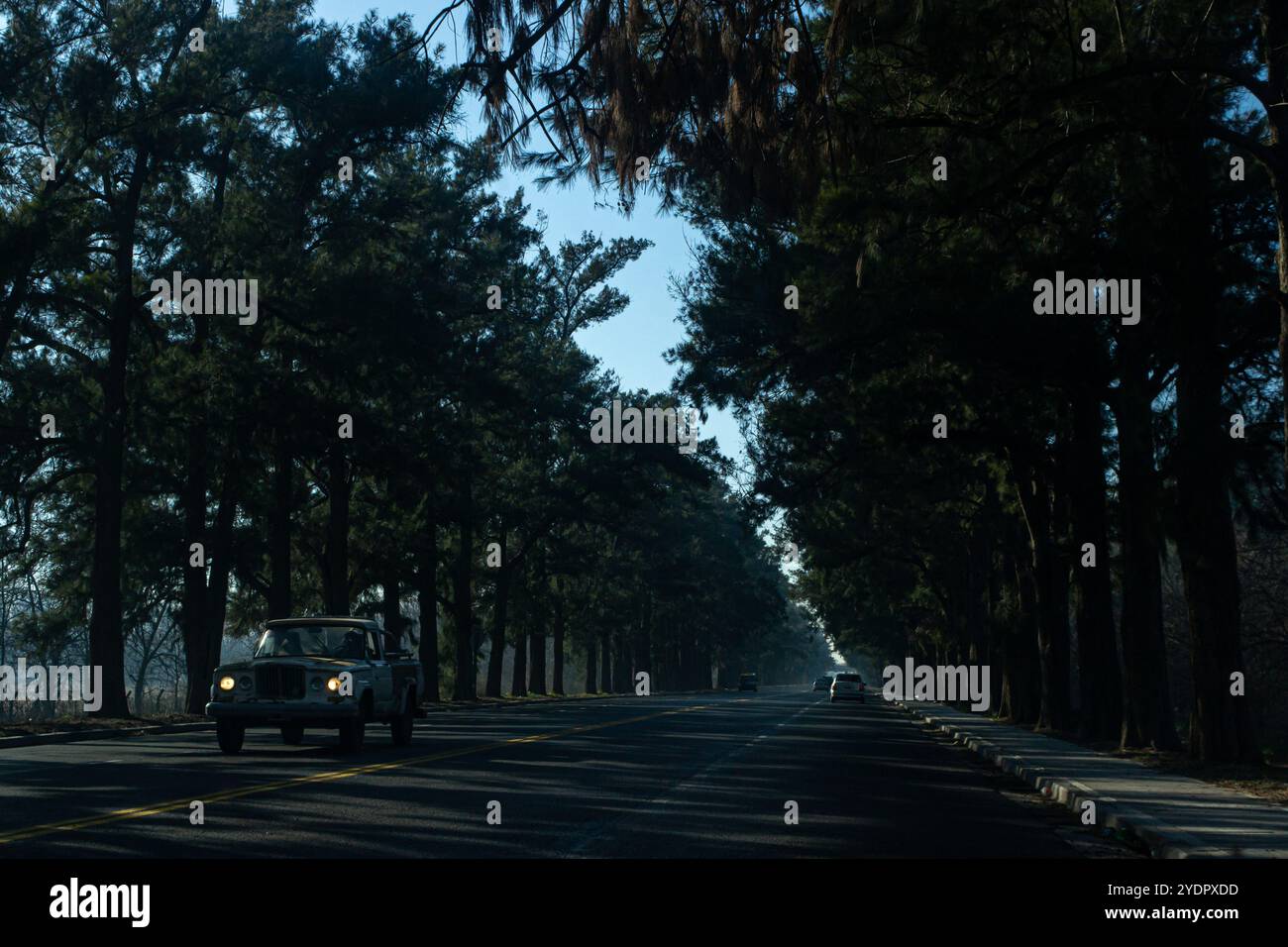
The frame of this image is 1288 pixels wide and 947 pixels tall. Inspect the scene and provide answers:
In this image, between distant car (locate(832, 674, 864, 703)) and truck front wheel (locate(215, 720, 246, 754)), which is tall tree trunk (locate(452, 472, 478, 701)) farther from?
truck front wheel (locate(215, 720, 246, 754))

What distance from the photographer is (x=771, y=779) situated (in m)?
18.8

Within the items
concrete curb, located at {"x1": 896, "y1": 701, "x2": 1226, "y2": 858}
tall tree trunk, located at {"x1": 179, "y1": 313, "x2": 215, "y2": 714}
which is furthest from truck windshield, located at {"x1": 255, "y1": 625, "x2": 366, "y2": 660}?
tall tree trunk, located at {"x1": 179, "y1": 313, "x2": 215, "y2": 714}

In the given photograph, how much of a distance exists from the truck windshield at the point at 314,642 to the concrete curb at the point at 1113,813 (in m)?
10.4

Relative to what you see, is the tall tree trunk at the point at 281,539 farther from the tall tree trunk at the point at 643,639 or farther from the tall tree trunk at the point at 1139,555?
the tall tree trunk at the point at 643,639

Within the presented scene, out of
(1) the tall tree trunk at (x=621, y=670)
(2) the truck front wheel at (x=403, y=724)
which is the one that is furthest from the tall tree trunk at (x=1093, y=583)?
(1) the tall tree trunk at (x=621, y=670)

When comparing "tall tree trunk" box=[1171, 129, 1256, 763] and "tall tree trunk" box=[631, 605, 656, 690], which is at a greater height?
"tall tree trunk" box=[1171, 129, 1256, 763]

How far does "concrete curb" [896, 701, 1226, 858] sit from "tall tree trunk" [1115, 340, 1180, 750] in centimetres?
308

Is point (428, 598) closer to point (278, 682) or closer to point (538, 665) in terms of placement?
point (538, 665)

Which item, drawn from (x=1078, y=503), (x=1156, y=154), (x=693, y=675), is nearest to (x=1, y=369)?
(x=1078, y=503)

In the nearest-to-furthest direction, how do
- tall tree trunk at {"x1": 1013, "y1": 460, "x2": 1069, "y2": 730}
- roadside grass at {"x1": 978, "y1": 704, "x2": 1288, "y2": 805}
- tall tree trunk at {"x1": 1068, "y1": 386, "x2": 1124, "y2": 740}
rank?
roadside grass at {"x1": 978, "y1": 704, "x2": 1288, "y2": 805} → tall tree trunk at {"x1": 1068, "y1": 386, "x2": 1124, "y2": 740} → tall tree trunk at {"x1": 1013, "y1": 460, "x2": 1069, "y2": 730}

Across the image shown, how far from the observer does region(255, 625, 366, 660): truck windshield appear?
76.3 ft

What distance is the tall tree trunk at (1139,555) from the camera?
2667 cm

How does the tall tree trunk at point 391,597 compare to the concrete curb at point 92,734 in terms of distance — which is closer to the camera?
the concrete curb at point 92,734
